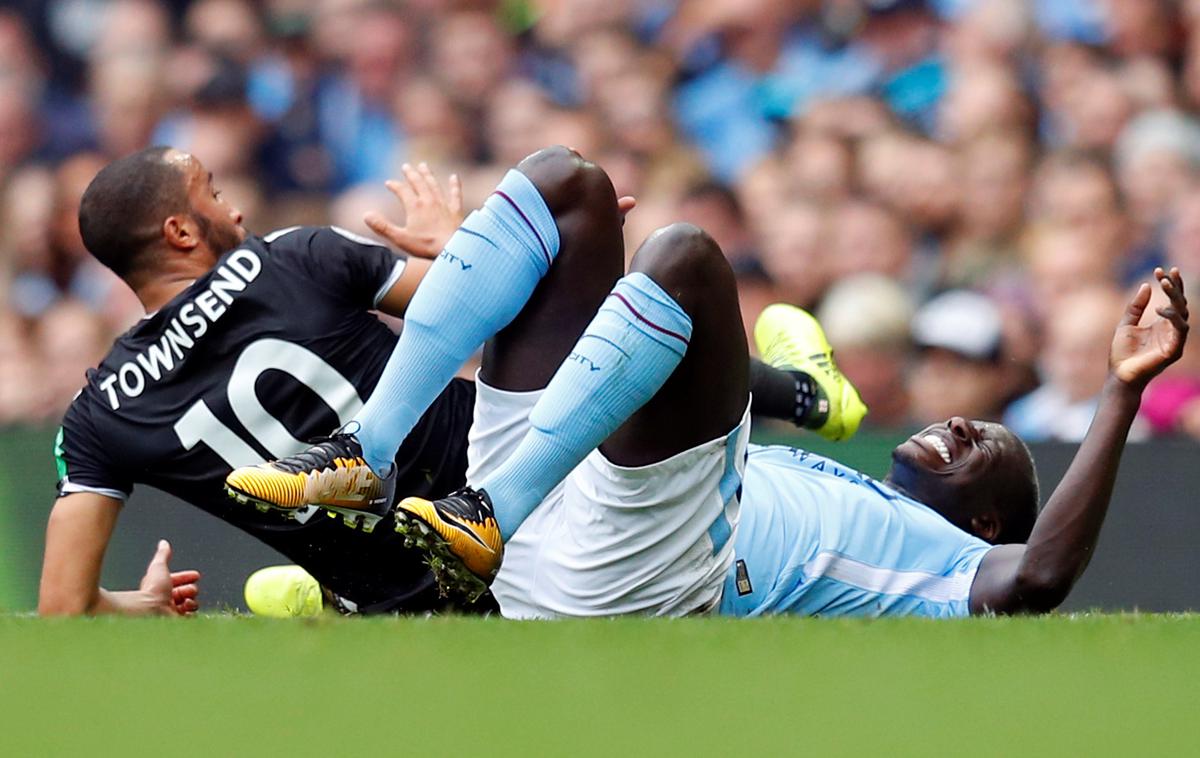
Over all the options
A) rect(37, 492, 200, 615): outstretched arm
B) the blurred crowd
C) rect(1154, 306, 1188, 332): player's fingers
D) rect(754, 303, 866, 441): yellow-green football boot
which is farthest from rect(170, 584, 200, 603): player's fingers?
the blurred crowd

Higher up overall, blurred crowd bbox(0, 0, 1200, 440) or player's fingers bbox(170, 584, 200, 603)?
blurred crowd bbox(0, 0, 1200, 440)

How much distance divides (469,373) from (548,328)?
2806 millimetres

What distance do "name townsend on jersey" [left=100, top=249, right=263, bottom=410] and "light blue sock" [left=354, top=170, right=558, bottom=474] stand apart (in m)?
0.60

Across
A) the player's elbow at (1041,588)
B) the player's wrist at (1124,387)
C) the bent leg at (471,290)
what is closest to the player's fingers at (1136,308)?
the player's wrist at (1124,387)

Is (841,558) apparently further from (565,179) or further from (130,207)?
(130,207)

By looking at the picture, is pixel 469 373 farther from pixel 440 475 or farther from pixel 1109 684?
pixel 1109 684

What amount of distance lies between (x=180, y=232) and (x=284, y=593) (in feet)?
3.27

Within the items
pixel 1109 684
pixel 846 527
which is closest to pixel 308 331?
pixel 846 527

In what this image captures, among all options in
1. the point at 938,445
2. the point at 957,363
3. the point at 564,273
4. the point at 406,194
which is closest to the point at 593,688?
the point at 564,273

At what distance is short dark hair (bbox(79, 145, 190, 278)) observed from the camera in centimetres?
343

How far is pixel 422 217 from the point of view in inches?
137

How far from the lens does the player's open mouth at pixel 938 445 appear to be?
3656 millimetres

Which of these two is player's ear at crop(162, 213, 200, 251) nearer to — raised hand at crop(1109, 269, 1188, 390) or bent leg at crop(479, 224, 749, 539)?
bent leg at crop(479, 224, 749, 539)

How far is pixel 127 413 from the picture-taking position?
3.27 metres
